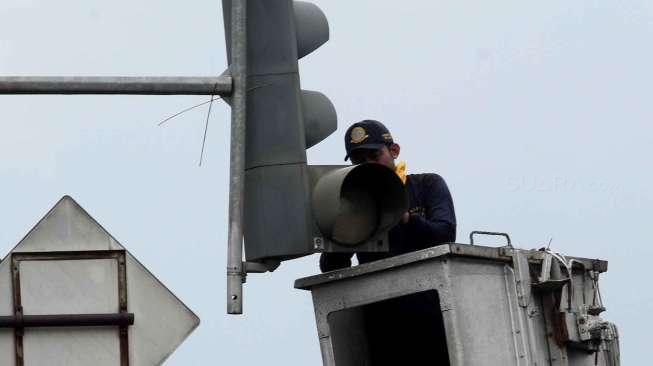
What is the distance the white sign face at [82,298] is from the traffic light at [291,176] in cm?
127

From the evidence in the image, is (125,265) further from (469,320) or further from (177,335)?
(469,320)

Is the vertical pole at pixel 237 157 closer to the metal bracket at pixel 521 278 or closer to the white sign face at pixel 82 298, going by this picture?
the white sign face at pixel 82 298

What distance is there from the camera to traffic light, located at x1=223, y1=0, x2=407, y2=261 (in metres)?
7.26

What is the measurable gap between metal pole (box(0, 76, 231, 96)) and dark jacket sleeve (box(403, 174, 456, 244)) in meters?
1.35

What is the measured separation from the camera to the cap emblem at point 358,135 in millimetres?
8125

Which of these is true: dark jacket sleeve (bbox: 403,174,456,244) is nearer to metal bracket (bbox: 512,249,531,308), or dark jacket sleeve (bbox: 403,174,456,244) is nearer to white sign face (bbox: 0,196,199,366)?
metal bracket (bbox: 512,249,531,308)

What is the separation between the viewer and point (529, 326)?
24.7ft

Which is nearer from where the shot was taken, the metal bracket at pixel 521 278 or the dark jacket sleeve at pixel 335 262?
the metal bracket at pixel 521 278

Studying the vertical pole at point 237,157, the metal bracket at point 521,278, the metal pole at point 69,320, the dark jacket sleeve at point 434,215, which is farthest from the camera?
the dark jacket sleeve at point 434,215

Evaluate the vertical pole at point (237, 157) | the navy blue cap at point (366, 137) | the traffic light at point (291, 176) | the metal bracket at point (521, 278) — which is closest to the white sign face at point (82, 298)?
the vertical pole at point (237, 157)

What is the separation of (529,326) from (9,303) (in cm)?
266

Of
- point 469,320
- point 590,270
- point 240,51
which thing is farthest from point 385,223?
point 590,270

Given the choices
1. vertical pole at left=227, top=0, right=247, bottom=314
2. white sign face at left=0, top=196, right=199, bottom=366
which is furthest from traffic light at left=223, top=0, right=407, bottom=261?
white sign face at left=0, top=196, right=199, bottom=366

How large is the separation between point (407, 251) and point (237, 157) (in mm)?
1280
